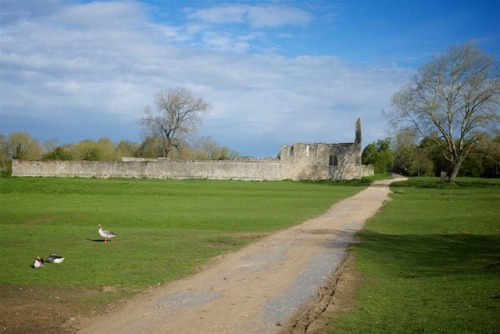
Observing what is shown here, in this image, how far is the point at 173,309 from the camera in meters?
9.06

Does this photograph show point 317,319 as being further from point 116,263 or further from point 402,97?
point 402,97

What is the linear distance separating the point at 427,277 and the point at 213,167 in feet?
184

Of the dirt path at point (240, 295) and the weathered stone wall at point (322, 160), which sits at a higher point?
the weathered stone wall at point (322, 160)

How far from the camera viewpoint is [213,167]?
220 feet

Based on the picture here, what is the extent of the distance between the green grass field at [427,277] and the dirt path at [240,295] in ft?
3.66

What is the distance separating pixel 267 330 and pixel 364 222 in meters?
17.6

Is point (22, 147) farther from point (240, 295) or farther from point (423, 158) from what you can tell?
point (240, 295)

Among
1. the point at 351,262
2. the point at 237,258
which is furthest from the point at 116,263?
the point at 351,262

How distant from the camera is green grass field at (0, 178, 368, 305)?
11.5 meters

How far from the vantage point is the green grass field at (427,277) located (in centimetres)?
803

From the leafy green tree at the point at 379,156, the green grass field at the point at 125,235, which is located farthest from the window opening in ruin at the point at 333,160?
the leafy green tree at the point at 379,156

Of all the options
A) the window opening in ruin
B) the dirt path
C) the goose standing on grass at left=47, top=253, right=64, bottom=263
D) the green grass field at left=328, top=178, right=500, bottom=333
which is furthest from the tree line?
the goose standing on grass at left=47, top=253, right=64, bottom=263

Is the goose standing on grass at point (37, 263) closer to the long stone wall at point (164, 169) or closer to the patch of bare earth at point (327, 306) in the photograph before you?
the patch of bare earth at point (327, 306)

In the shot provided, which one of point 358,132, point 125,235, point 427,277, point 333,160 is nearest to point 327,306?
point 427,277
